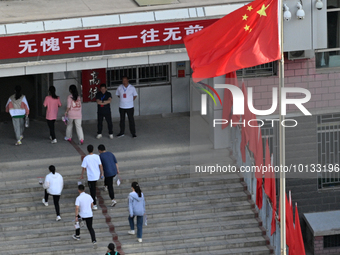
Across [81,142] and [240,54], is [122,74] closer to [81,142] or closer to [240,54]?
[81,142]

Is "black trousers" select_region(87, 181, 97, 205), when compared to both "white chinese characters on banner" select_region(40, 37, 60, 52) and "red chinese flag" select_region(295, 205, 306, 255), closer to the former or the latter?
"white chinese characters on banner" select_region(40, 37, 60, 52)

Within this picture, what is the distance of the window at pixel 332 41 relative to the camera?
2052cm

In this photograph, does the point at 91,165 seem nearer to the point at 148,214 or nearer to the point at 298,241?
the point at 148,214

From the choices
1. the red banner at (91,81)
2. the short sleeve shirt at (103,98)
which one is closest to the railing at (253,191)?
the short sleeve shirt at (103,98)

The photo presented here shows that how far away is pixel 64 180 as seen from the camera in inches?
751

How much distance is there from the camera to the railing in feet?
58.3

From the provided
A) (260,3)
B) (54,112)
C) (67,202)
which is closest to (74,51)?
(54,112)

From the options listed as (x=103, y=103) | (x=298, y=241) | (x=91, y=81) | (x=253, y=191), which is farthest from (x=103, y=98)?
(x=298, y=241)

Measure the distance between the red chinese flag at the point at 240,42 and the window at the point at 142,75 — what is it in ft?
26.7

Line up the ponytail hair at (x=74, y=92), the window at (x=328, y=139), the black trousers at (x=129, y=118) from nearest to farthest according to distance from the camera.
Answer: the ponytail hair at (x=74, y=92) < the black trousers at (x=129, y=118) < the window at (x=328, y=139)

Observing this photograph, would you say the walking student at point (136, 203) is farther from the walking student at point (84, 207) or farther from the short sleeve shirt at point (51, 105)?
the short sleeve shirt at point (51, 105)

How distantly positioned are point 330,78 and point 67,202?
7.91 m

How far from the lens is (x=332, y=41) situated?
2091 cm

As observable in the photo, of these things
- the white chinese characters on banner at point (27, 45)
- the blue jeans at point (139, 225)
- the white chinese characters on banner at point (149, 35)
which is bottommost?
the blue jeans at point (139, 225)
